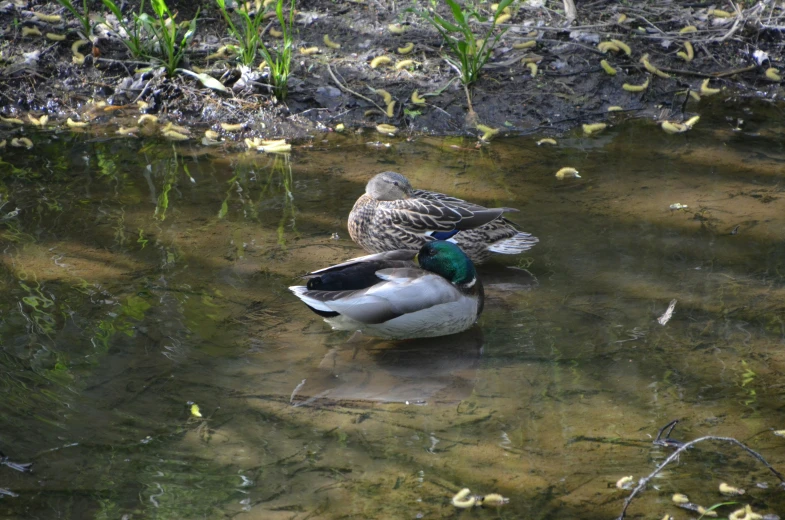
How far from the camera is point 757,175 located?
654cm

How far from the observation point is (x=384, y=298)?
4535 mm

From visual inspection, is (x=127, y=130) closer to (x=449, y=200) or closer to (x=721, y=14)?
(x=449, y=200)

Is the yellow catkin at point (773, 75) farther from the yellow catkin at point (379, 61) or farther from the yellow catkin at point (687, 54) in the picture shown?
the yellow catkin at point (379, 61)

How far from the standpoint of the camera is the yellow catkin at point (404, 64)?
8188 millimetres

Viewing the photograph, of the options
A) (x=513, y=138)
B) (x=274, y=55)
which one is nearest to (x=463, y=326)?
(x=513, y=138)

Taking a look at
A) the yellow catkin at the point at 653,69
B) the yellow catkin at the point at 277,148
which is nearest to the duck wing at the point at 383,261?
the yellow catkin at the point at 277,148

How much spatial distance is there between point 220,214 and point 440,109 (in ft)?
8.56

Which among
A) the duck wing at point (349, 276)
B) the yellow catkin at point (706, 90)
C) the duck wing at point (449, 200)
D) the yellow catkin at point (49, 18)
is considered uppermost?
the yellow catkin at point (49, 18)

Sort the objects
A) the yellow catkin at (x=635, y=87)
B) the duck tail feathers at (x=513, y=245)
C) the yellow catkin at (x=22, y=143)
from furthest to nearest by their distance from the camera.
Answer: the yellow catkin at (x=635, y=87) < the yellow catkin at (x=22, y=143) < the duck tail feathers at (x=513, y=245)

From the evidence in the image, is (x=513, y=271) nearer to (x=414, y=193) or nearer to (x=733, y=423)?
(x=414, y=193)

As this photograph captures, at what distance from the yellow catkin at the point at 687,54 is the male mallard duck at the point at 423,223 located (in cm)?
399

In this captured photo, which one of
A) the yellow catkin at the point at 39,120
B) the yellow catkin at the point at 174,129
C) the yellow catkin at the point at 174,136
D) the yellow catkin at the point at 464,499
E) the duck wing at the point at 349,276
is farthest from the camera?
the yellow catkin at the point at 39,120

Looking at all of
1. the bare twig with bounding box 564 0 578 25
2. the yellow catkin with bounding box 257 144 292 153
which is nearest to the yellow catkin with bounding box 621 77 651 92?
the bare twig with bounding box 564 0 578 25

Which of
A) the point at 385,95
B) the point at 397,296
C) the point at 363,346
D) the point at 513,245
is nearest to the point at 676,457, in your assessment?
the point at 397,296
